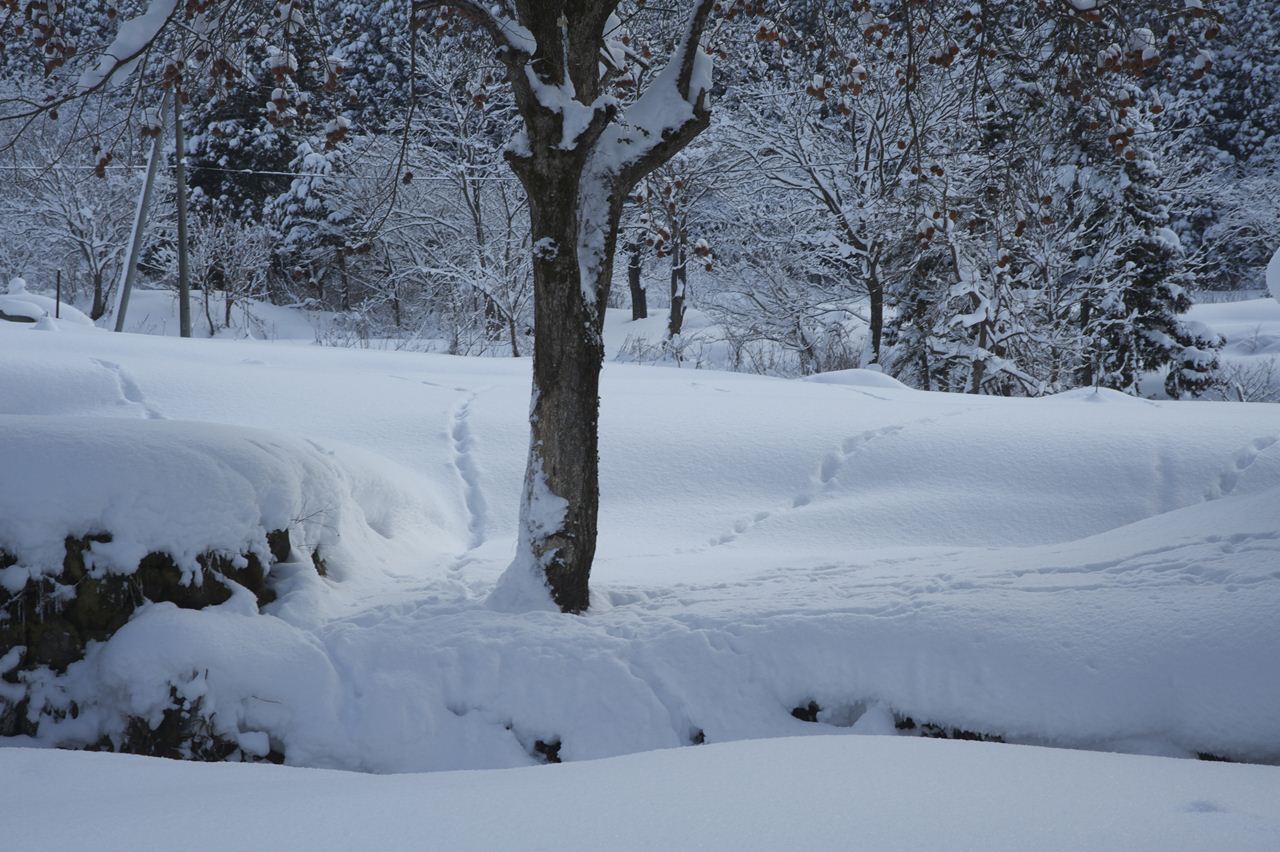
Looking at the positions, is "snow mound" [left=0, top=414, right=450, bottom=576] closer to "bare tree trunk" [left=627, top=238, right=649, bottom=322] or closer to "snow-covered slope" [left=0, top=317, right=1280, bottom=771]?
"snow-covered slope" [left=0, top=317, right=1280, bottom=771]

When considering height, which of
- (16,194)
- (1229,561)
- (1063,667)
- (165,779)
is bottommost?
(165,779)

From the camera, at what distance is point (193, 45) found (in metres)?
4.82

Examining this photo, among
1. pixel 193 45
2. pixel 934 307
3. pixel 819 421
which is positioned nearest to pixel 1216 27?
pixel 819 421

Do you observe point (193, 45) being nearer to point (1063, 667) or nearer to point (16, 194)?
point (1063, 667)

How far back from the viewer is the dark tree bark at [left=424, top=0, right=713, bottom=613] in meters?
4.23

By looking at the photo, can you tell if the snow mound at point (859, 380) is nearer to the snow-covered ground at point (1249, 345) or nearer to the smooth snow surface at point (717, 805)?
the smooth snow surface at point (717, 805)

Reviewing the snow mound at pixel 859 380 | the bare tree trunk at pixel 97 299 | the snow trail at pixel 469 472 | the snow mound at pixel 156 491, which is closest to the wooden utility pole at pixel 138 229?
the snow trail at pixel 469 472

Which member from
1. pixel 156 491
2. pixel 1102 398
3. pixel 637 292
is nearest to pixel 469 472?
pixel 156 491

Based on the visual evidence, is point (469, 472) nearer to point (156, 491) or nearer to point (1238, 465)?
point (156, 491)

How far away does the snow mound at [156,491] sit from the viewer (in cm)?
407

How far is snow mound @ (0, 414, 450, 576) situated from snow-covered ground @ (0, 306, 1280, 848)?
18 mm

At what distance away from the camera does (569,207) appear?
4332 mm

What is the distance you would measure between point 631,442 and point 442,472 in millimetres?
1471

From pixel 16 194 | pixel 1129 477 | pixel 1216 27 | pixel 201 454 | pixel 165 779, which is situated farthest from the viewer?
pixel 16 194
